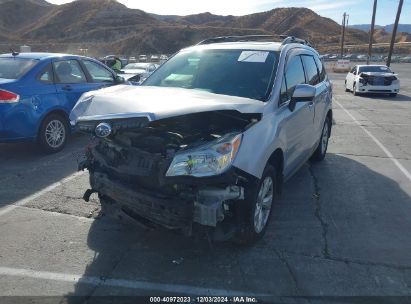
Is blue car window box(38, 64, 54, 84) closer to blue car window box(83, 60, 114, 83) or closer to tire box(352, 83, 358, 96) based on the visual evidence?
blue car window box(83, 60, 114, 83)

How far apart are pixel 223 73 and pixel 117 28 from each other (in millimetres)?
89610

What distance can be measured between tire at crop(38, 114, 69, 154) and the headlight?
172 inches

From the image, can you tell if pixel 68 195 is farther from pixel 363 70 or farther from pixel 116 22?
pixel 116 22

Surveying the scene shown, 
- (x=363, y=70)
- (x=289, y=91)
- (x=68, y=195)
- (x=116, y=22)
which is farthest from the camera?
(x=116, y=22)

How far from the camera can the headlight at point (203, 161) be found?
354 cm

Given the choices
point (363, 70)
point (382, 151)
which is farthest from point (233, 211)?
point (363, 70)

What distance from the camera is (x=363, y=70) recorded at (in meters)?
21.5

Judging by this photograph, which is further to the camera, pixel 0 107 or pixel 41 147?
pixel 41 147

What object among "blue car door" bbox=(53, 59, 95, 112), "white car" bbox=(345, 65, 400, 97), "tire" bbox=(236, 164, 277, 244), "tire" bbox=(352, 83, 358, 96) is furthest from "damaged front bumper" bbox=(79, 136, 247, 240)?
"tire" bbox=(352, 83, 358, 96)

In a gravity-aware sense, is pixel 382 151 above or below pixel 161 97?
below

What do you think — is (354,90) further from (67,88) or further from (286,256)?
(286,256)

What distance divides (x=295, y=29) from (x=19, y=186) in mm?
121486

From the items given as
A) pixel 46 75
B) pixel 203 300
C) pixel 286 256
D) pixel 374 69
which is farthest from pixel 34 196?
pixel 374 69

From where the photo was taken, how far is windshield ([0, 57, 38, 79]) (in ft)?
22.9
